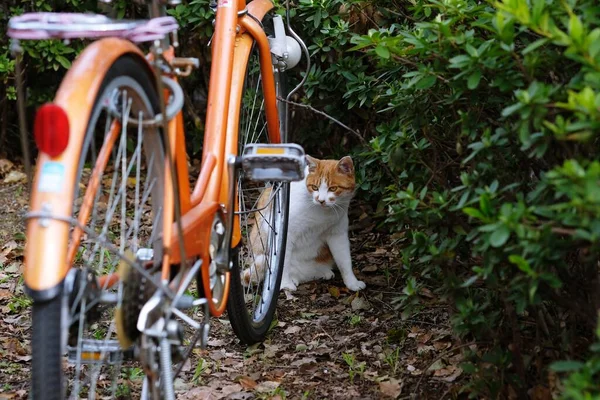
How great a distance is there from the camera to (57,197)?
1.49m

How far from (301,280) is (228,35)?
5.78ft

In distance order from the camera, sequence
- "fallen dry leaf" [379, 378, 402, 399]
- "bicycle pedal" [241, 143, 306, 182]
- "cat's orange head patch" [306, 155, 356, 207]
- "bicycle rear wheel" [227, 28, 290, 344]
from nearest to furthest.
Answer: "bicycle pedal" [241, 143, 306, 182] → "fallen dry leaf" [379, 378, 402, 399] → "bicycle rear wheel" [227, 28, 290, 344] → "cat's orange head patch" [306, 155, 356, 207]

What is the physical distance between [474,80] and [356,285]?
1934 millimetres

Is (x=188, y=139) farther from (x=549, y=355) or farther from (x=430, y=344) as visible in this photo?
(x=549, y=355)

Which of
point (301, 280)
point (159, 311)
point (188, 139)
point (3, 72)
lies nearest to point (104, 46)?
point (159, 311)

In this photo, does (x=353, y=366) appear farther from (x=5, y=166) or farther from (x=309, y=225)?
(x=5, y=166)

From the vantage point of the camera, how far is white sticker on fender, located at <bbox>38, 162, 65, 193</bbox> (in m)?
1.50

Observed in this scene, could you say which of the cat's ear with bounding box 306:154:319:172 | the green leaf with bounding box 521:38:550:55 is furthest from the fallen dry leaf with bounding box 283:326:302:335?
the green leaf with bounding box 521:38:550:55

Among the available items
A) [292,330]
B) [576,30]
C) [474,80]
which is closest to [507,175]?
[474,80]

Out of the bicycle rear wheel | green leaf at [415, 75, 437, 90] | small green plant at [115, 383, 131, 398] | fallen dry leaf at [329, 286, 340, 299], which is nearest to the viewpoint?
green leaf at [415, 75, 437, 90]

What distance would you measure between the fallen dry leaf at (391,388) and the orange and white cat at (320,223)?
115 cm

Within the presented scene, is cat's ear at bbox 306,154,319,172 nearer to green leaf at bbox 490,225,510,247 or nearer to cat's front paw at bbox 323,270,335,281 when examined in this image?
cat's front paw at bbox 323,270,335,281

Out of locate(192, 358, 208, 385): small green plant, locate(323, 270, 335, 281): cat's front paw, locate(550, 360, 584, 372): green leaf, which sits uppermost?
locate(550, 360, 584, 372): green leaf

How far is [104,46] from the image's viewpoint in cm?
164
